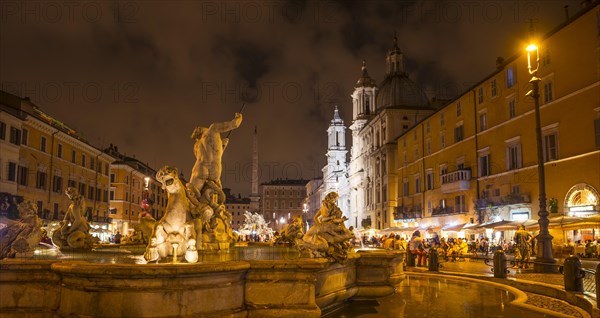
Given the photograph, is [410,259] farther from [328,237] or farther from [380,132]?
[380,132]

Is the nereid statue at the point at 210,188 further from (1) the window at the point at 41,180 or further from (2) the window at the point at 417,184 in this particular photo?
(2) the window at the point at 417,184

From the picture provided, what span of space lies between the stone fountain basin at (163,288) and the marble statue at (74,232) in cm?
524

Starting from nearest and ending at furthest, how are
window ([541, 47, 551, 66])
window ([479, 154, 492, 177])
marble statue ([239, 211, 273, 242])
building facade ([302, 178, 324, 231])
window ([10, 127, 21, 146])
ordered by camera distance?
window ([541, 47, 551, 66]) → window ([10, 127, 21, 146]) → window ([479, 154, 492, 177]) → marble statue ([239, 211, 273, 242]) → building facade ([302, 178, 324, 231])

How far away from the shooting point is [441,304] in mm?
9336

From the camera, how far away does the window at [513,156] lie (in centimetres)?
3115

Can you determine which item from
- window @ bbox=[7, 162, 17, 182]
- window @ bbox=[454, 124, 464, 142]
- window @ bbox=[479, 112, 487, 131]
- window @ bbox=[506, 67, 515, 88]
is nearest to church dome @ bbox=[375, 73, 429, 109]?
window @ bbox=[454, 124, 464, 142]

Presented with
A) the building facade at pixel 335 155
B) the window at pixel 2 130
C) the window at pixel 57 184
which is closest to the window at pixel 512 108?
the window at pixel 2 130

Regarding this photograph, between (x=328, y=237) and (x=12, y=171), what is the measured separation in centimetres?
3237

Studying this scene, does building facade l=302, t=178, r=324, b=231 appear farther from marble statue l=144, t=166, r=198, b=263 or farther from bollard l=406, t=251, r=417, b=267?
marble statue l=144, t=166, r=198, b=263

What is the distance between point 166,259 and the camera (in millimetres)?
7043

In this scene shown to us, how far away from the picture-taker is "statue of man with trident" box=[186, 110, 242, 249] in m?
10.1

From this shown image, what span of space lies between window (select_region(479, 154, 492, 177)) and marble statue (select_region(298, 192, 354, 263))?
2885 cm

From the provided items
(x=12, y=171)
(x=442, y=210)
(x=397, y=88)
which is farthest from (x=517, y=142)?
(x=397, y=88)

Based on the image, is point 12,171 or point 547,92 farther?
point 12,171
